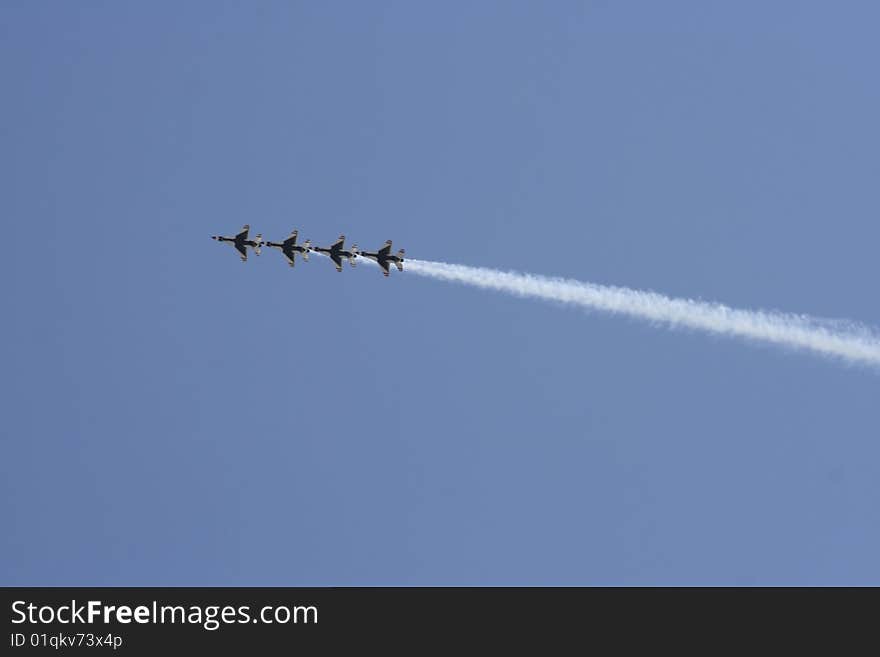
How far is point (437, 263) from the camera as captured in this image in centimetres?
17275
